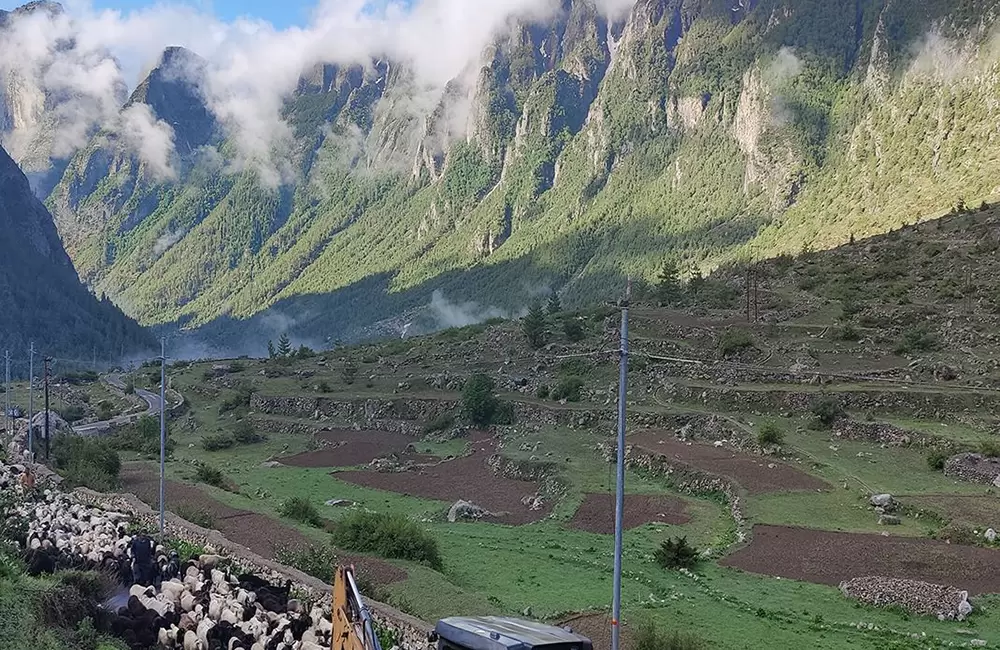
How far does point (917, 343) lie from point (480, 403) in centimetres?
2351

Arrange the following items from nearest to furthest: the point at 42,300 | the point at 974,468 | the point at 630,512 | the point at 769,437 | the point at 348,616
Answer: the point at 348,616 < the point at 974,468 < the point at 630,512 < the point at 769,437 < the point at 42,300

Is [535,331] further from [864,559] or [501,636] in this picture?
[501,636]

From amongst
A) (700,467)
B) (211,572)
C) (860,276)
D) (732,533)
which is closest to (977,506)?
(732,533)

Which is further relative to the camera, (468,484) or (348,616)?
(468,484)

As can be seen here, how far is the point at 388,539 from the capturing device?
2277 cm

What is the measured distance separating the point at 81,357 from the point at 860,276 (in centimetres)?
11663

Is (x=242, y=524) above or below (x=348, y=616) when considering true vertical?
below

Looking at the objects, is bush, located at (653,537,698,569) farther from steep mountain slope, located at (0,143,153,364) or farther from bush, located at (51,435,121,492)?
steep mountain slope, located at (0,143,153,364)

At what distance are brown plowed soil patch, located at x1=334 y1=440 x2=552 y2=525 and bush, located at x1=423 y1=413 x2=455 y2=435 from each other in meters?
7.44

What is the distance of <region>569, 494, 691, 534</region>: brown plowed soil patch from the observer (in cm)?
2770

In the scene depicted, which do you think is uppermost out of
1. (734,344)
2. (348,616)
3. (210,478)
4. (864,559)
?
(734,344)

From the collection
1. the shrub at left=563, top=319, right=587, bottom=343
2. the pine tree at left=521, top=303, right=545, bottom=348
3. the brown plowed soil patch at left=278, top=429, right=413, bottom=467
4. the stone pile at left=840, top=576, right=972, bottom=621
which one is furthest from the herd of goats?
the pine tree at left=521, top=303, right=545, bottom=348

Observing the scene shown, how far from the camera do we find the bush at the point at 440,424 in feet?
175

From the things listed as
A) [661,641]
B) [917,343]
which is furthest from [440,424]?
[661,641]
